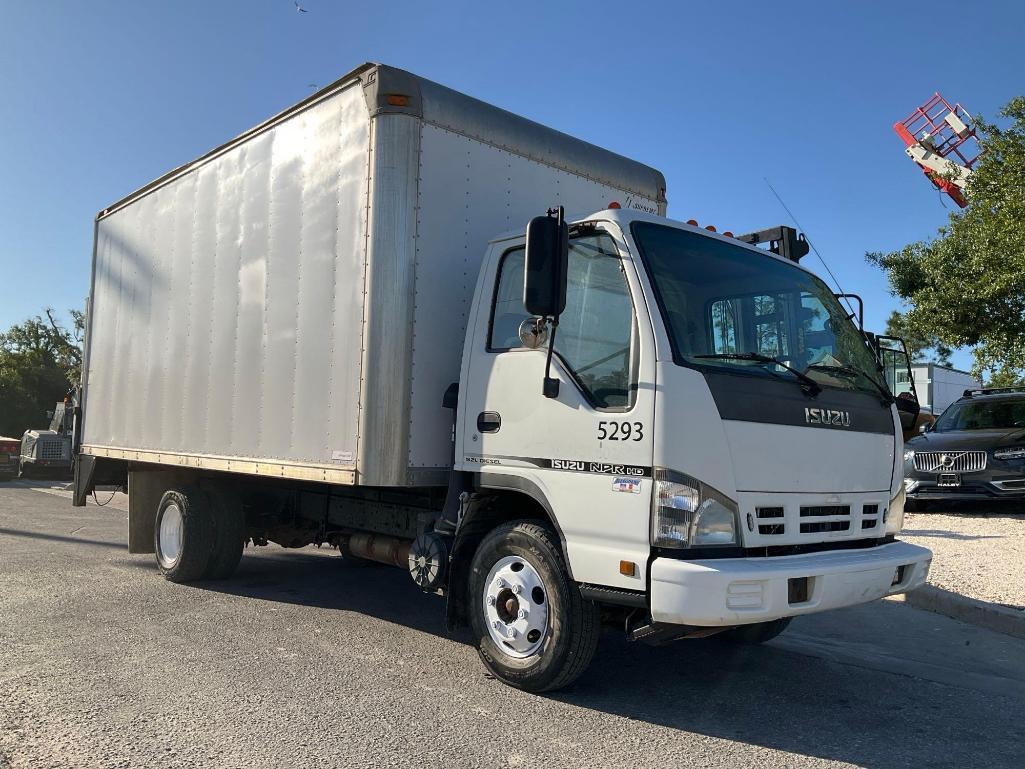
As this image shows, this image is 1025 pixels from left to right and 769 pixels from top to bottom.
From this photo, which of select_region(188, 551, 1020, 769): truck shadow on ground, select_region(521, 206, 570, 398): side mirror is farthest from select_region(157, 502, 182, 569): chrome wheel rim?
select_region(521, 206, 570, 398): side mirror

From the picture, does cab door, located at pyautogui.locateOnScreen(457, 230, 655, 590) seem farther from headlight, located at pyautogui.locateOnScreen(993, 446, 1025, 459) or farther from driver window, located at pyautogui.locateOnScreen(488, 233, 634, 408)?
headlight, located at pyautogui.locateOnScreen(993, 446, 1025, 459)

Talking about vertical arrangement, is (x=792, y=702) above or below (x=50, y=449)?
below

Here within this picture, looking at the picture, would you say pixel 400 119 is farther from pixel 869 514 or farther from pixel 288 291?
pixel 869 514

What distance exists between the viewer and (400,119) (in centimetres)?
509

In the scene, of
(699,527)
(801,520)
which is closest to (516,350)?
(699,527)

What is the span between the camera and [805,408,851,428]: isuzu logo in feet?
14.0

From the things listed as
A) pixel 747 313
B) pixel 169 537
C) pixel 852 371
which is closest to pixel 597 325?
pixel 747 313

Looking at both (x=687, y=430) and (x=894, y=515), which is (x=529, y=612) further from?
(x=894, y=515)

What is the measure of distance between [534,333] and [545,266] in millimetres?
456

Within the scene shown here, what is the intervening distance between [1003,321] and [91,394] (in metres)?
13.2

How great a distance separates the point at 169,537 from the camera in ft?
25.1

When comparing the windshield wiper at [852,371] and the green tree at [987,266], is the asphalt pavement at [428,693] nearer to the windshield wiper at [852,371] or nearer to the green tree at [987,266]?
the windshield wiper at [852,371]

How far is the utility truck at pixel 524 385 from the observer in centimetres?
393

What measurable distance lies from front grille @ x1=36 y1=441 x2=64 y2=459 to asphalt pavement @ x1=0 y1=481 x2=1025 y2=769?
57.4 feet
